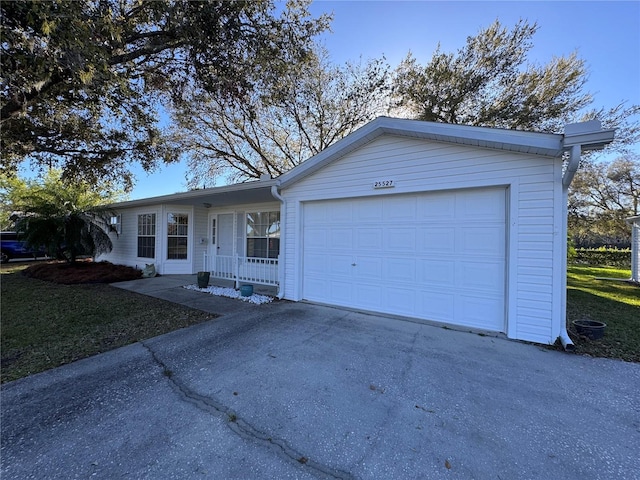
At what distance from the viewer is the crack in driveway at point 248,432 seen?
1.82 metres

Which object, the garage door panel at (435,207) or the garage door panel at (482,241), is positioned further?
the garage door panel at (435,207)

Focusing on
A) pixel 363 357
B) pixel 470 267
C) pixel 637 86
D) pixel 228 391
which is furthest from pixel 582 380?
pixel 637 86

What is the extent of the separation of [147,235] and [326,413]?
10541 millimetres

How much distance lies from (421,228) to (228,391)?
12.8 ft

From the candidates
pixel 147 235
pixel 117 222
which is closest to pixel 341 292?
→ pixel 147 235

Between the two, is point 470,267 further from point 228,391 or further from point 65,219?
point 65,219

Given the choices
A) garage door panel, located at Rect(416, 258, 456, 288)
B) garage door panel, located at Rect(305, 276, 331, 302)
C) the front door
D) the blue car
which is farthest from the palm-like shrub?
garage door panel, located at Rect(416, 258, 456, 288)

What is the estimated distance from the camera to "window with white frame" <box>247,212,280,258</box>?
8.16m

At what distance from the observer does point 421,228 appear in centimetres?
495

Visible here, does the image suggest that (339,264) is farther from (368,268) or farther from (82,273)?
(82,273)

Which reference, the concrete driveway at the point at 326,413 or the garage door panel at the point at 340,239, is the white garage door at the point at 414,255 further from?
the concrete driveway at the point at 326,413

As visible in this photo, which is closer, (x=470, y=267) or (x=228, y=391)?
(x=228, y=391)

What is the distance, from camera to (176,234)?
9938mm

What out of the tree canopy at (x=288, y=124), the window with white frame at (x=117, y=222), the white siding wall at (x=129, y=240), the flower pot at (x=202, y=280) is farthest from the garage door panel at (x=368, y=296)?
the window with white frame at (x=117, y=222)
